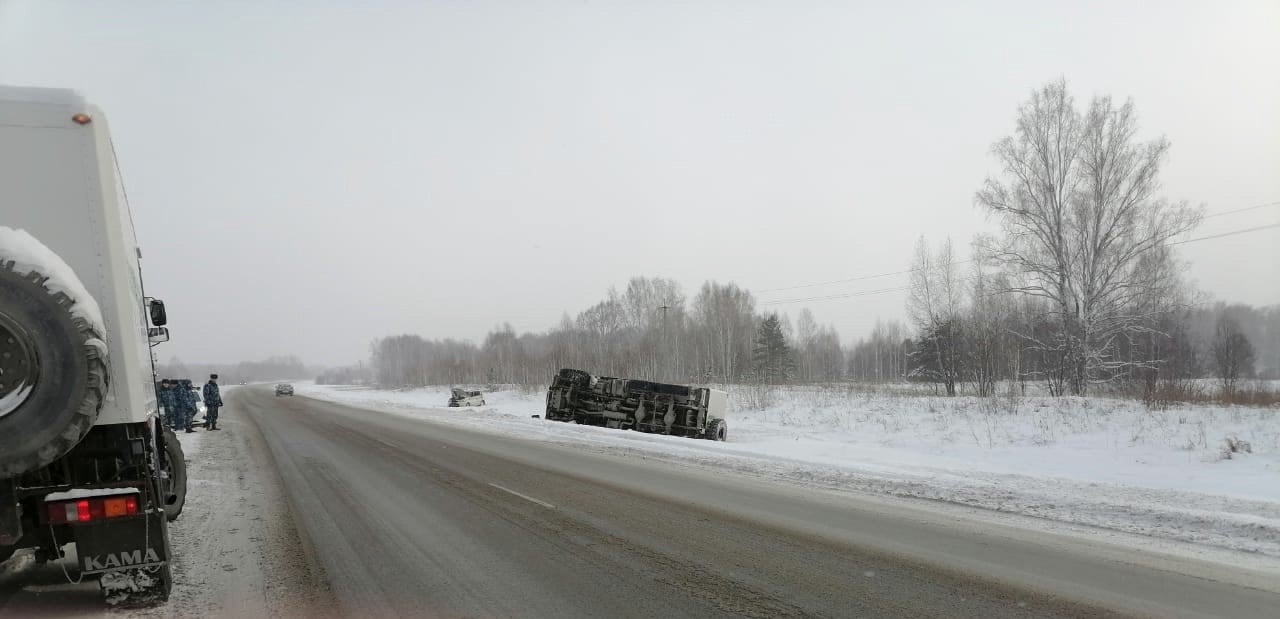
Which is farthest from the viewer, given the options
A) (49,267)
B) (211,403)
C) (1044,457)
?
(211,403)

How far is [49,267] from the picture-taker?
4152 mm

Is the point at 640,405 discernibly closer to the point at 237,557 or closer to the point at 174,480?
the point at 174,480

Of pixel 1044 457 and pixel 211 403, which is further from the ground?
pixel 211 403

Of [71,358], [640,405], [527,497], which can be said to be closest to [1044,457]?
[527,497]

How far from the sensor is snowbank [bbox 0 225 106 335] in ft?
13.3

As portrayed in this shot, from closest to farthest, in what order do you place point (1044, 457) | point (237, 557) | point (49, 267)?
1. point (49, 267)
2. point (237, 557)
3. point (1044, 457)

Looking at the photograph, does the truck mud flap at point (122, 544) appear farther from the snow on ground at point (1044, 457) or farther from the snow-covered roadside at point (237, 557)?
the snow on ground at point (1044, 457)

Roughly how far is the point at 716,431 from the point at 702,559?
16.7 m

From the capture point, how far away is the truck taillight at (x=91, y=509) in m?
4.48

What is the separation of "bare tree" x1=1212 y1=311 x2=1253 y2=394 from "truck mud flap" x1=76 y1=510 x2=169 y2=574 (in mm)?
24818

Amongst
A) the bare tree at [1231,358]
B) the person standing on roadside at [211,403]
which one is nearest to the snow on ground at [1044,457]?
the bare tree at [1231,358]

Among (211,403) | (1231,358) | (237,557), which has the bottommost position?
(1231,358)

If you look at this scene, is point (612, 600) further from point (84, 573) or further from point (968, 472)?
point (968, 472)

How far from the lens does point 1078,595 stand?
539cm
